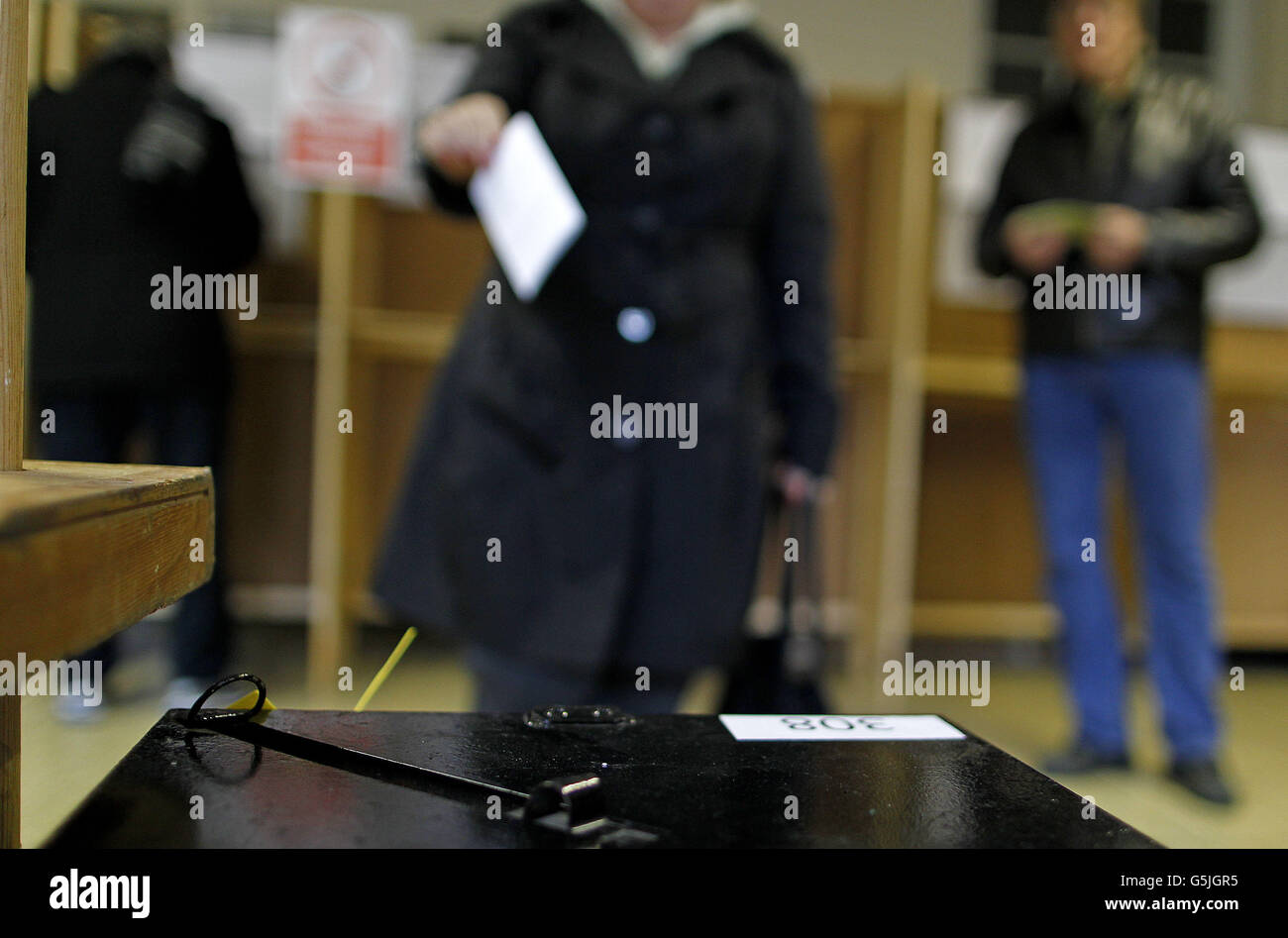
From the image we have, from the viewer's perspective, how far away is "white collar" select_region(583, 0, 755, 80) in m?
1.14

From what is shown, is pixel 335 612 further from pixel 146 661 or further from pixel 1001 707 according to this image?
pixel 1001 707

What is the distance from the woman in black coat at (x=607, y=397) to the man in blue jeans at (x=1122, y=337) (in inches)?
29.8

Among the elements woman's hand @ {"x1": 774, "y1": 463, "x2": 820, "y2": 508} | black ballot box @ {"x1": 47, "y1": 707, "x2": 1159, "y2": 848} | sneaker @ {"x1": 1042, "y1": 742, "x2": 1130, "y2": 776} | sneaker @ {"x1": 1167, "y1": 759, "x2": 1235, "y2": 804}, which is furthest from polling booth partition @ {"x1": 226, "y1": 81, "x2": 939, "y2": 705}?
black ballot box @ {"x1": 47, "y1": 707, "x2": 1159, "y2": 848}

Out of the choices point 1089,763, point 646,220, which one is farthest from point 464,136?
point 1089,763

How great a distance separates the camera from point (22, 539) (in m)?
0.31

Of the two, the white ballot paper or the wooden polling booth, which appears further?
the white ballot paper

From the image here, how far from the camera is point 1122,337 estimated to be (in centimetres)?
Result: 162

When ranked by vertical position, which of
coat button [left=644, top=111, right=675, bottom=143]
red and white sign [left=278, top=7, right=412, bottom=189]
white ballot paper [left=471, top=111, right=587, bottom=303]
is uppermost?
red and white sign [left=278, top=7, right=412, bottom=189]

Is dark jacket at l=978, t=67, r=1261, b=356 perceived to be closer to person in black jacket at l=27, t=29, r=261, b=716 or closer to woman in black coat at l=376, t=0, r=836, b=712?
woman in black coat at l=376, t=0, r=836, b=712

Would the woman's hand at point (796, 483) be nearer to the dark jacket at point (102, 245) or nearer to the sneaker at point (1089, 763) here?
the sneaker at point (1089, 763)

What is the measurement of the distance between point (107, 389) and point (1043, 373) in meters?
1.56

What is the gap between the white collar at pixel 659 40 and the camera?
1.14m

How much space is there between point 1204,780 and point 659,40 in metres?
1.31

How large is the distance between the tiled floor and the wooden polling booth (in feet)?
0.86
